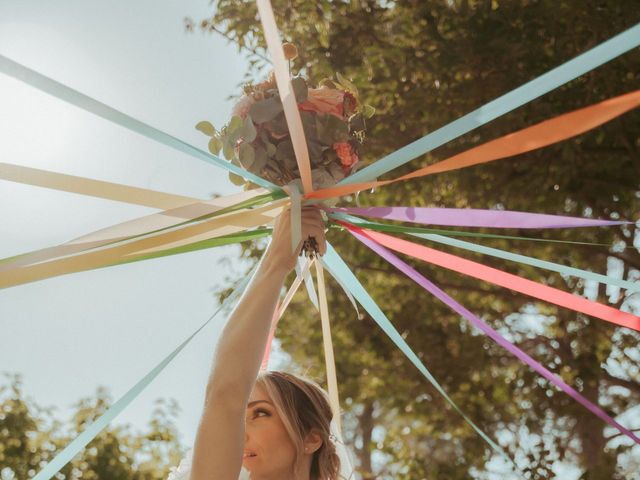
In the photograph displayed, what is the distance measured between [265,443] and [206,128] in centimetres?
103

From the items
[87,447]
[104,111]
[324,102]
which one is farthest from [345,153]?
[87,447]


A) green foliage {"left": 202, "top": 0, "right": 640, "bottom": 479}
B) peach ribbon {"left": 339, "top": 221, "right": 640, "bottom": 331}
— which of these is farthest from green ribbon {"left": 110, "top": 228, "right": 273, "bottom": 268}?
A: green foliage {"left": 202, "top": 0, "right": 640, "bottom": 479}

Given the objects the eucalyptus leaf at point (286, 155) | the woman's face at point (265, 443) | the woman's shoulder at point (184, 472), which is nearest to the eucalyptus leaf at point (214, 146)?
the eucalyptus leaf at point (286, 155)

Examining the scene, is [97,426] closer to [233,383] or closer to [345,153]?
[233,383]

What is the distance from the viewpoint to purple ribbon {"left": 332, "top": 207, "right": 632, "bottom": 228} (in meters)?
2.88

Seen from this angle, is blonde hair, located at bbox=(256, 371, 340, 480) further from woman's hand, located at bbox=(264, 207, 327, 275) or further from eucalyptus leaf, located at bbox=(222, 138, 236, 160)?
eucalyptus leaf, located at bbox=(222, 138, 236, 160)

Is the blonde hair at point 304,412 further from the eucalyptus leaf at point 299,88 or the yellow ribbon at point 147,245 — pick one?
the eucalyptus leaf at point 299,88

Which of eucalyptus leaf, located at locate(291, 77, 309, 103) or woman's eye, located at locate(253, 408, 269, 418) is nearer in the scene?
eucalyptus leaf, located at locate(291, 77, 309, 103)

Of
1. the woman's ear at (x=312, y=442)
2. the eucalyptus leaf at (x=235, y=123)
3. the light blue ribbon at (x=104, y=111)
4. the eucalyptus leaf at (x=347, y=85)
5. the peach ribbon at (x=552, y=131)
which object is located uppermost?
the eucalyptus leaf at (x=347, y=85)

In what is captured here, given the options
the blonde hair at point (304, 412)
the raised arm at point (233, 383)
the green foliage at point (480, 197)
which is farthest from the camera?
the green foliage at point (480, 197)

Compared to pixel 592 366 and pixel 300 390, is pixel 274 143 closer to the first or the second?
pixel 300 390

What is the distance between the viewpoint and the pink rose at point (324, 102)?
9.47 feet

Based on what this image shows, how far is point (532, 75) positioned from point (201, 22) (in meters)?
2.65

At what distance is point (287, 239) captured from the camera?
2.55 metres
